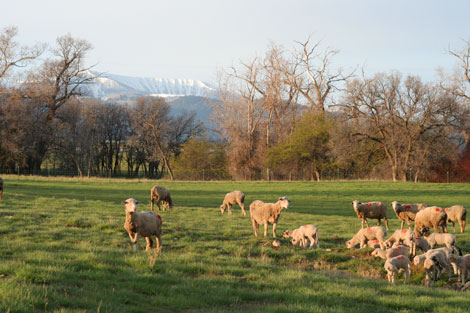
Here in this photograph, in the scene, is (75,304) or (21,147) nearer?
(75,304)

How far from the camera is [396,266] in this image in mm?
11195

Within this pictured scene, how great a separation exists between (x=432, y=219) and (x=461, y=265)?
5.95m

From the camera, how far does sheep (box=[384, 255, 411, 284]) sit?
11087 millimetres

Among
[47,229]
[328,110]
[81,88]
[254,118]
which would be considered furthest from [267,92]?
[47,229]

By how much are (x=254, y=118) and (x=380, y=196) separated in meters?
28.8

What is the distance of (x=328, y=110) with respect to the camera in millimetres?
61625

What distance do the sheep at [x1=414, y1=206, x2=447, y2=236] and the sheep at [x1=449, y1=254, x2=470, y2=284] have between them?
5408 mm

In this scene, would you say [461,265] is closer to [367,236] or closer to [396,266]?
[396,266]

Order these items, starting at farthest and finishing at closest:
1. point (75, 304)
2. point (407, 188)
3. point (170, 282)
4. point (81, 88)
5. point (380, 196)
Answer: point (81, 88) → point (407, 188) → point (380, 196) → point (170, 282) → point (75, 304)

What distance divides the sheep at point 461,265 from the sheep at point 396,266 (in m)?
1.17

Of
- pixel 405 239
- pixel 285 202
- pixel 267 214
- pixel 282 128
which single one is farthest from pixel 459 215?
pixel 282 128

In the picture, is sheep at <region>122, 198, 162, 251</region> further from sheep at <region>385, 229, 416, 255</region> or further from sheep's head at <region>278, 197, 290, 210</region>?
sheep at <region>385, 229, 416, 255</region>

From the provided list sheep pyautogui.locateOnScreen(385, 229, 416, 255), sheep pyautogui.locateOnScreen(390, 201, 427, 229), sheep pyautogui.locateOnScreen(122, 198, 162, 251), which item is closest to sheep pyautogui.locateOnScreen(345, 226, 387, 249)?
sheep pyautogui.locateOnScreen(385, 229, 416, 255)

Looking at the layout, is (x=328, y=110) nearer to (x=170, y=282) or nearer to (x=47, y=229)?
(x=47, y=229)
